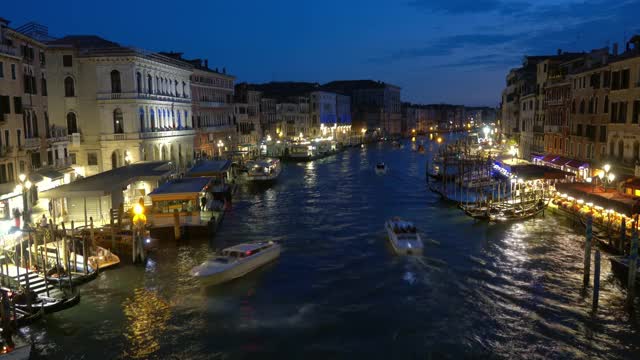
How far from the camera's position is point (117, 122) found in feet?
129

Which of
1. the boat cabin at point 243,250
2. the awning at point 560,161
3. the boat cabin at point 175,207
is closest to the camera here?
the boat cabin at point 243,250

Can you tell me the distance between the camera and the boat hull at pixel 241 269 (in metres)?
21.6

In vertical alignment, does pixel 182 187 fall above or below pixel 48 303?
above

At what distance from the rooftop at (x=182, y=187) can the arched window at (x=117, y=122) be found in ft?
27.1

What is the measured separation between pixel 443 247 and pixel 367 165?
156 ft

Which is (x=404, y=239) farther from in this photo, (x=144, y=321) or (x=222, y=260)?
(x=144, y=321)

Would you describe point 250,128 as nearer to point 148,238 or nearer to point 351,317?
point 148,238

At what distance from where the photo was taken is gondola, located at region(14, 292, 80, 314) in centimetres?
1780

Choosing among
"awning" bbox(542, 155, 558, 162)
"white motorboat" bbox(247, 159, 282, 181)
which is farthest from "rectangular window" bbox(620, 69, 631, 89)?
"white motorboat" bbox(247, 159, 282, 181)

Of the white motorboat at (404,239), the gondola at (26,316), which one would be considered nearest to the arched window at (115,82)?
the white motorboat at (404,239)

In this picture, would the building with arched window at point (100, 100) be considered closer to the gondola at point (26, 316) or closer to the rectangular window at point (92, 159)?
the rectangular window at point (92, 159)

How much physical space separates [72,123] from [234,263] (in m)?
22.1

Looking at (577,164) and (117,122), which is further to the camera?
(117,122)

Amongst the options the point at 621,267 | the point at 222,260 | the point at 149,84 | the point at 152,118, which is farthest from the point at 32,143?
the point at 621,267
